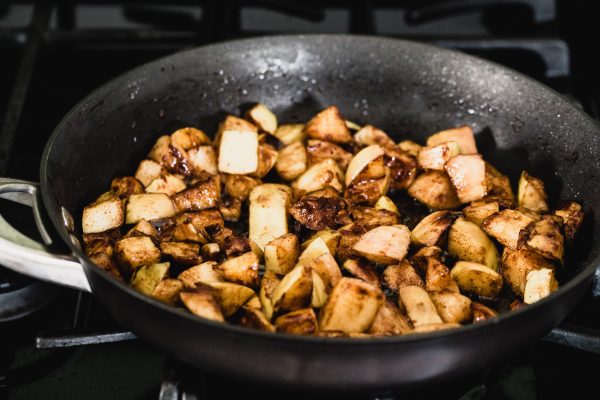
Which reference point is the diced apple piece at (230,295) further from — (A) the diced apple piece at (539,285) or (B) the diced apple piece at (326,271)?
(A) the diced apple piece at (539,285)

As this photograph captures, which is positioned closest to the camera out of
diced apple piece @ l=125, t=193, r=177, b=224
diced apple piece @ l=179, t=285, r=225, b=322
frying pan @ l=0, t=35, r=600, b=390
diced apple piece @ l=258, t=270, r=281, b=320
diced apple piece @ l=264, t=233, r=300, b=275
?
frying pan @ l=0, t=35, r=600, b=390

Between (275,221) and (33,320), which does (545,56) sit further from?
(33,320)

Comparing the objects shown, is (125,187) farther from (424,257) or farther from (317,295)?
(424,257)

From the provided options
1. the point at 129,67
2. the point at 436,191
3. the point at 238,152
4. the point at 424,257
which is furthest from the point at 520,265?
the point at 129,67

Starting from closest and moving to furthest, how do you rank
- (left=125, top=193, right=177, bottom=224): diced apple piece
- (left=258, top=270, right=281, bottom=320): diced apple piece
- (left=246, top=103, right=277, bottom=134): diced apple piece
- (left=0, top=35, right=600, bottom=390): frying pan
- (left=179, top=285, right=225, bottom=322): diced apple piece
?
(left=0, top=35, right=600, bottom=390): frying pan
(left=179, top=285, right=225, bottom=322): diced apple piece
(left=258, top=270, right=281, bottom=320): diced apple piece
(left=125, top=193, right=177, bottom=224): diced apple piece
(left=246, top=103, right=277, bottom=134): diced apple piece

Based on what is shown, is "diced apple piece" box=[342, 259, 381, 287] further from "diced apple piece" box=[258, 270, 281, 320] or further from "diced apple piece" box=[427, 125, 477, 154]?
"diced apple piece" box=[427, 125, 477, 154]

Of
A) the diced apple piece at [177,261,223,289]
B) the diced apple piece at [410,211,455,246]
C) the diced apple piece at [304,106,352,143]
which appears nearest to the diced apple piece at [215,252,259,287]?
the diced apple piece at [177,261,223,289]
